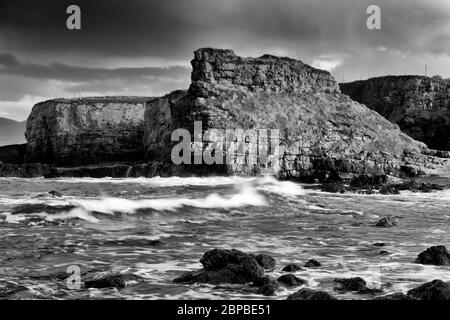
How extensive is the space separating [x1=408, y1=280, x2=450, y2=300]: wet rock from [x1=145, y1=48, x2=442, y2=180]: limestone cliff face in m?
38.3

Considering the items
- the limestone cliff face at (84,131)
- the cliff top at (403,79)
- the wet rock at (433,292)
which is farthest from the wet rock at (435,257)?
the cliff top at (403,79)

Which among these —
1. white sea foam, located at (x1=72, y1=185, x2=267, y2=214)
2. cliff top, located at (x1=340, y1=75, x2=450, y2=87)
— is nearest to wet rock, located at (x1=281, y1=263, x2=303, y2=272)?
white sea foam, located at (x1=72, y1=185, x2=267, y2=214)

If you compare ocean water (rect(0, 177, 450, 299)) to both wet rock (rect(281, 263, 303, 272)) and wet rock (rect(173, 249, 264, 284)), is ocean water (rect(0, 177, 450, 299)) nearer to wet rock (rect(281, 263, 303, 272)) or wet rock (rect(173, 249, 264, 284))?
wet rock (rect(281, 263, 303, 272))

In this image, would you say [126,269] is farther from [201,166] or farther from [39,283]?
[201,166]

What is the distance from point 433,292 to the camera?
8.12 m

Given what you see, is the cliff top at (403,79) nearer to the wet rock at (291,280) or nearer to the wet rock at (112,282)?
the wet rock at (291,280)

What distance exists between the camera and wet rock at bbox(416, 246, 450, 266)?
1147cm

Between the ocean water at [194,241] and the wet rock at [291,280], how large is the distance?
8.5 inches

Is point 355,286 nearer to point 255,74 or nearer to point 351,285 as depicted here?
point 351,285

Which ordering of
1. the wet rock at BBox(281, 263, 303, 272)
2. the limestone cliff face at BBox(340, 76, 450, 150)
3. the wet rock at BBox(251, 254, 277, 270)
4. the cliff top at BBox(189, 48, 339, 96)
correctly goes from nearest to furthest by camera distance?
the wet rock at BBox(281, 263, 303, 272) < the wet rock at BBox(251, 254, 277, 270) < the cliff top at BBox(189, 48, 339, 96) < the limestone cliff face at BBox(340, 76, 450, 150)

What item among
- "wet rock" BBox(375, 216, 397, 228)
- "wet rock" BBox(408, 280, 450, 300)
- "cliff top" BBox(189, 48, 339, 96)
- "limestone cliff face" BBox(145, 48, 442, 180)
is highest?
"cliff top" BBox(189, 48, 339, 96)

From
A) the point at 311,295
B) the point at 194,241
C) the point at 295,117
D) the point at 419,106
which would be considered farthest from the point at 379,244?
the point at 419,106

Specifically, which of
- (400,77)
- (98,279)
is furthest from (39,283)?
(400,77)

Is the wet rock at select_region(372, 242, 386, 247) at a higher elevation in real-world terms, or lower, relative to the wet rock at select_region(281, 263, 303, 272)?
lower
